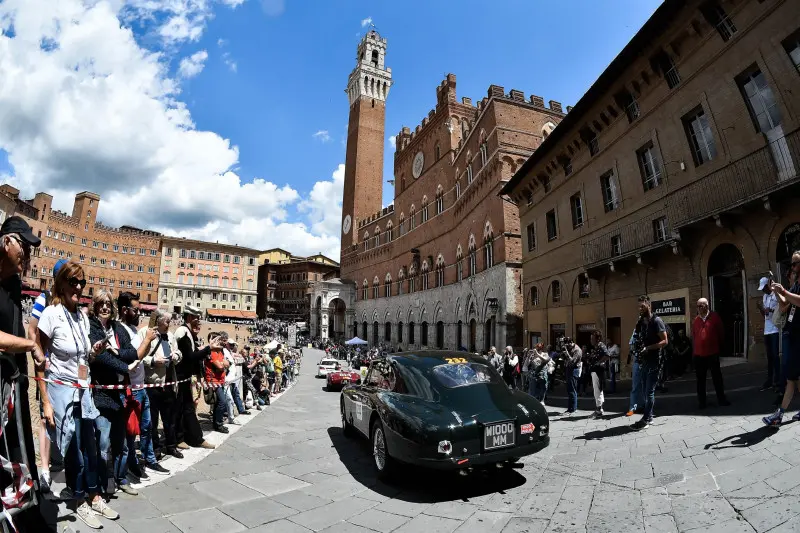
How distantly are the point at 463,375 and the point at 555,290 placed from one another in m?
14.9

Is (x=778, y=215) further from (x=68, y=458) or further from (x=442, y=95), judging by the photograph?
(x=442, y=95)

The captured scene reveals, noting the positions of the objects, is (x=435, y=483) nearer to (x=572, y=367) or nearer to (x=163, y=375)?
(x=163, y=375)

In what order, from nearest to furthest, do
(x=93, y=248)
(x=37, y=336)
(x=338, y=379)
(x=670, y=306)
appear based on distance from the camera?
(x=37, y=336) → (x=670, y=306) → (x=338, y=379) → (x=93, y=248)

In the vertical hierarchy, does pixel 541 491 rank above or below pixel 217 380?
below

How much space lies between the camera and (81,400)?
3.80 m

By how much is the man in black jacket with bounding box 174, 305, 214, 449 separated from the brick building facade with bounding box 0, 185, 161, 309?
66.1 metres

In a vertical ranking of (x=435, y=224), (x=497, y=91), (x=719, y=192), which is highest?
(x=497, y=91)

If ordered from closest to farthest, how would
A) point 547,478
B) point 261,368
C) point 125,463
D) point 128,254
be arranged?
1. point 125,463
2. point 547,478
3. point 261,368
4. point 128,254

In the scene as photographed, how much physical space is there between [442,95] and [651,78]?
97.3ft

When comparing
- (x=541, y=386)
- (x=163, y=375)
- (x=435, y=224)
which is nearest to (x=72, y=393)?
(x=163, y=375)

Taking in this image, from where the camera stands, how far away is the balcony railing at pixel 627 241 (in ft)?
42.2

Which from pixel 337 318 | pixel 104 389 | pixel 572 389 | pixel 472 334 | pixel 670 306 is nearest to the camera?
pixel 104 389

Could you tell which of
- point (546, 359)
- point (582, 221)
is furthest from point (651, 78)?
point (546, 359)

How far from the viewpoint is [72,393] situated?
3.69 metres
